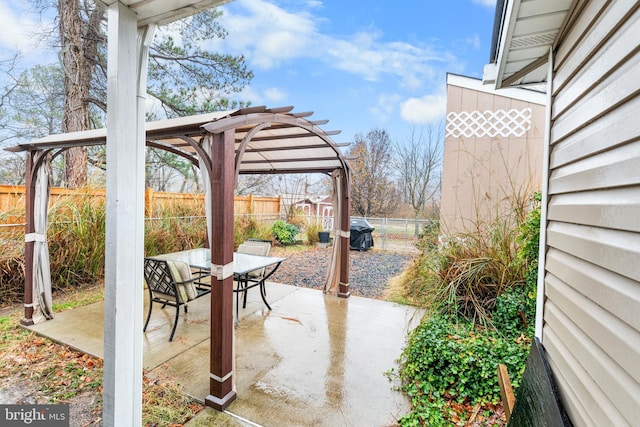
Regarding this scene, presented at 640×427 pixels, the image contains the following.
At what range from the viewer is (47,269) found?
12.6 ft

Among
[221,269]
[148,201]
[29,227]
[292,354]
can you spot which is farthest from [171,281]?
[148,201]

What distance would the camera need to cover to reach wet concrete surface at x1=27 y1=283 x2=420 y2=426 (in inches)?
93.6

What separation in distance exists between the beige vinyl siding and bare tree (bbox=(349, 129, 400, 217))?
1261 cm

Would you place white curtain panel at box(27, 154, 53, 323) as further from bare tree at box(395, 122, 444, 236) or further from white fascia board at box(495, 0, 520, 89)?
bare tree at box(395, 122, 444, 236)

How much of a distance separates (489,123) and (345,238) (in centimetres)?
320

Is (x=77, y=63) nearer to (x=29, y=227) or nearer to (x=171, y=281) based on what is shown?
(x=29, y=227)

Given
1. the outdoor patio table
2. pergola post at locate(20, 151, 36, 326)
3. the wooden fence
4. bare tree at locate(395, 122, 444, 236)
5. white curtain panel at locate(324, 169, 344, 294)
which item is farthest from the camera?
bare tree at locate(395, 122, 444, 236)

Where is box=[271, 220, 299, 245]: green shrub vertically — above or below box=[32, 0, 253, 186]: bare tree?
below

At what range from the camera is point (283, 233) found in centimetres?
985

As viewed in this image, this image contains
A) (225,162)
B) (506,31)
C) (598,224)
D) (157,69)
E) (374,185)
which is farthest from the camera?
(374,185)

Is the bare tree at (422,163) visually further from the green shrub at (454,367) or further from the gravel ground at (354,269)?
the green shrub at (454,367)

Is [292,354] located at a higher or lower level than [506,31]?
lower

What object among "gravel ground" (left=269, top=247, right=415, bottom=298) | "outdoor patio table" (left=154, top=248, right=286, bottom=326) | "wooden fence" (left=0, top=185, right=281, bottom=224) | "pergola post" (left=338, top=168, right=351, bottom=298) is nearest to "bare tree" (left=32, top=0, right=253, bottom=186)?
"wooden fence" (left=0, top=185, right=281, bottom=224)

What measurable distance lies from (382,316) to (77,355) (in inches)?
143
